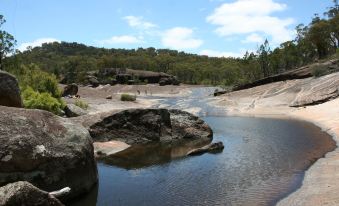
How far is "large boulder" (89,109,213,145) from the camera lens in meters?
34.0

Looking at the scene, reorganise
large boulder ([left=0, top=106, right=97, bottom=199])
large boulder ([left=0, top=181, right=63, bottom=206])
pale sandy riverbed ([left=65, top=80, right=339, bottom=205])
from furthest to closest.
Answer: pale sandy riverbed ([left=65, top=80, right=339, bottom=205])
large boulder ([left=0, top=106, right=97, bottom=199])
large boulder ([left=0, top=181, right=63, bottom=206])

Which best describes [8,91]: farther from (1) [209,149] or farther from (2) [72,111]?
(2) [72,111]

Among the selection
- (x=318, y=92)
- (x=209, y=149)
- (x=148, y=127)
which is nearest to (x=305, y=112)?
(x=318, y=92)

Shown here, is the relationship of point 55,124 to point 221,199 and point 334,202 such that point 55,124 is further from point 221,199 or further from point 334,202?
point 334,202

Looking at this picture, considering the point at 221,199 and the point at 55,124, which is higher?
the point at 55,124

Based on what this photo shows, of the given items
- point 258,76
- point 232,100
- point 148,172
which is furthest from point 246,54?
point 148,172

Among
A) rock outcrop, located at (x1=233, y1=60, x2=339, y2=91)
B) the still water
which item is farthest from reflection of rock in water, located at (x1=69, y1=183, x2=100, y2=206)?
rock outcrop, located at (x1=233, y1=60, x2=339, y2=91)

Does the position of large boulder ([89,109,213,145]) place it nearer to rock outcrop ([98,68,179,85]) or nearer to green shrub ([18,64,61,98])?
green shrub ([18,64,61,98])

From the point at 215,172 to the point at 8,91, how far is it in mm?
11674

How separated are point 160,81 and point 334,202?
144m

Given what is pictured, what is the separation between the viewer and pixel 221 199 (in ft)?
61.2

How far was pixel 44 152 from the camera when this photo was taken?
56.1 feet

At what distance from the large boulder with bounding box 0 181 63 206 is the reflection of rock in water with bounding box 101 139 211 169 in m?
12.4

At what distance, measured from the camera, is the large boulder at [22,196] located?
1320 cm
